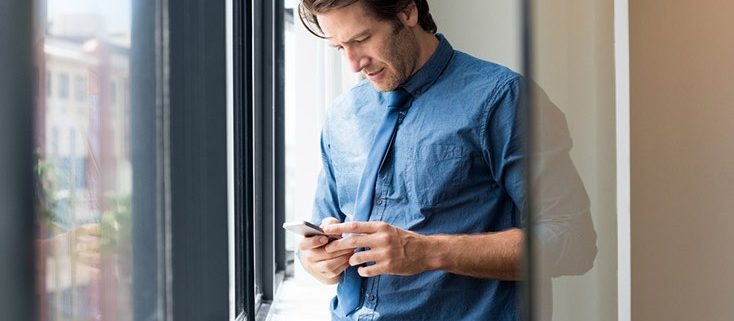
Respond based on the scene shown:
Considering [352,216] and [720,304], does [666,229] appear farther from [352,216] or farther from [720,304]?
[352,216]

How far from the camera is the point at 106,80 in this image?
59cm

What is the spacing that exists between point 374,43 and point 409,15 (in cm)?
6

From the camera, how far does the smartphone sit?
985mm

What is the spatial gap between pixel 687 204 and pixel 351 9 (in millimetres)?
509

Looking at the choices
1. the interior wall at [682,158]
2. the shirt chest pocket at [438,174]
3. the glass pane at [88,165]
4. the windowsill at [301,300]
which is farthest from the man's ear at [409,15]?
the windowsill at [301,300]

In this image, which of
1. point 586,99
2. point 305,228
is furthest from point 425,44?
point 586,99

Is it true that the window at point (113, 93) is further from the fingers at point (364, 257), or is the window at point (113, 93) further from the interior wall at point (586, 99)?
the fingers at point (364, 257)

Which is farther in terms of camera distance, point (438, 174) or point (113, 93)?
point (438, 174)

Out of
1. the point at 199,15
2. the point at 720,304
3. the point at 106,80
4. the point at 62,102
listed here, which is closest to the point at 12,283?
the point at 62,102

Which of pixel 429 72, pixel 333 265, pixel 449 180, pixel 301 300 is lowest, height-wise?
pixel 301 300

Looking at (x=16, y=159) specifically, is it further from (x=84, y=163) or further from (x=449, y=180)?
(x=449, y=180)

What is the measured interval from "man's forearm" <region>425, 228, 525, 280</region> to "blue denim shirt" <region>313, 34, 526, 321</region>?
0.11 feet

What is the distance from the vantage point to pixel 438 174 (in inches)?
38.5

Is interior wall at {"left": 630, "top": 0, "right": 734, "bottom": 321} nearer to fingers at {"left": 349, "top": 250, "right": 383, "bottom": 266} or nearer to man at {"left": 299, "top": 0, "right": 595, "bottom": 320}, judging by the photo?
man at {"left": 299, "top": 0, "right": 595, "bottom": 320}
